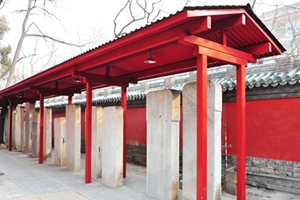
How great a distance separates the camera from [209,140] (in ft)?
14.7

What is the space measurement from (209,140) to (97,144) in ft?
10.9

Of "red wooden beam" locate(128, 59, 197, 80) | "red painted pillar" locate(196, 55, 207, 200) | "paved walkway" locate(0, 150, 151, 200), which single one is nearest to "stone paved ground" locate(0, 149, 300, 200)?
"paved walkway" locate(0, 150, 151, 200)

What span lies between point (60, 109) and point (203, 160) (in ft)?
41.1

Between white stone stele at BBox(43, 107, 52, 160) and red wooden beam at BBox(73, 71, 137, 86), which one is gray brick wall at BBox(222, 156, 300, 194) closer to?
red wooden beam at BBox(73, 71, 137, 86)

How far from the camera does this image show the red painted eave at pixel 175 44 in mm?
3539

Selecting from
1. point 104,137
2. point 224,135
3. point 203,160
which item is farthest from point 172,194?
point 224,135

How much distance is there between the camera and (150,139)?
17.2 feet

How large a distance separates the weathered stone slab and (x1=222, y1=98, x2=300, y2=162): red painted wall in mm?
3312

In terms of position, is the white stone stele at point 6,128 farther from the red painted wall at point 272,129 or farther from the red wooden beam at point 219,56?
the red wooden beam at point 219,56

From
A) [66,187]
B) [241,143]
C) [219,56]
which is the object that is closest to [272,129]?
[241,143]

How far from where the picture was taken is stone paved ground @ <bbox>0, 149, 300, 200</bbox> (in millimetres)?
5299

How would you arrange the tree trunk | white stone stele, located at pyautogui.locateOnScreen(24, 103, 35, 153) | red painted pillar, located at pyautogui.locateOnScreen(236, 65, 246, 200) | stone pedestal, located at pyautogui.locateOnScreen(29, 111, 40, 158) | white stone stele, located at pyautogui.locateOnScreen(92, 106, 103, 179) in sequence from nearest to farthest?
red painted pillar, located at pyautogui.locateOnScreen(236, 65, 246, 200), white stone stele, located at pyautogui.locateOnScreen(92, 106, 103, 179), stone pedestal, located at pyautogui.locateOnScreen(29, 111, 40, 158), white stone stele, located at pyautogui.locateOnScreen(24, 103, 35, 153), the tree trunk

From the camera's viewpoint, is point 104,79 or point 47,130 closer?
point 104,79

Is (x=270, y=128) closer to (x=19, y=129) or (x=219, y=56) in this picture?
(x=219, y=56)
